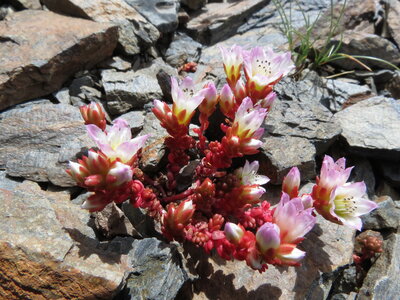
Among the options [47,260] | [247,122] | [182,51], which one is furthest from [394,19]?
[47,260]

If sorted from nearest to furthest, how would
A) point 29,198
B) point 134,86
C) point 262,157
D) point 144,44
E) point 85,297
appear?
point 85,297 < point 29,198 < point 262,157 < point 134,86 < point 144,44

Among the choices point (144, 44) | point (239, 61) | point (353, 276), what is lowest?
point (353, 276)

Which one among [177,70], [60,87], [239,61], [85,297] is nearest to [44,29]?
[60,87]

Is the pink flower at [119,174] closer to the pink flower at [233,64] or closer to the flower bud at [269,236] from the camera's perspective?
the flower bud at [269,236]

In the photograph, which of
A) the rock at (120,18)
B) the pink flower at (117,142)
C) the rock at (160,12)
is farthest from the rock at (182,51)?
the pink flower at (117,142)

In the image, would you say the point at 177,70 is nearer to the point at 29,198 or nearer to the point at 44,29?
the point at 44,29

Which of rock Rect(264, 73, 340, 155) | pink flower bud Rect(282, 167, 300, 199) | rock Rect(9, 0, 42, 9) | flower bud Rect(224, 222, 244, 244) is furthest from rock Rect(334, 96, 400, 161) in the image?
rock Rect(9, 0, 42, 9)

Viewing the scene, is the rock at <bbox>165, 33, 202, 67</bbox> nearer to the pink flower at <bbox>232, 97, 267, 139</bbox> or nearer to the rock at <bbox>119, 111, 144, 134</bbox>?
the rock at <bbox>119, 111, 144, 134</bbox>
